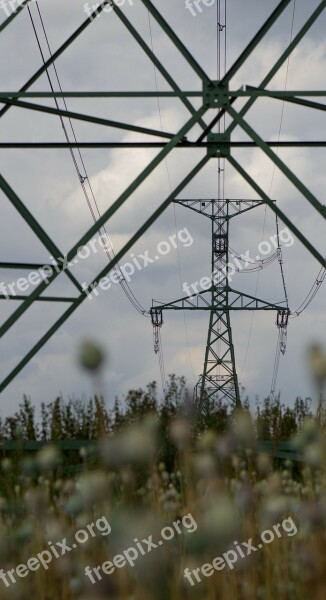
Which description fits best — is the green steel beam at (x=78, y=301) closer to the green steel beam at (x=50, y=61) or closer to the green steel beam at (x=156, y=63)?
the green steel beam at (x=156, y=63)

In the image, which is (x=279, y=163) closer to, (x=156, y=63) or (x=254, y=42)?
(x=254, y=42)

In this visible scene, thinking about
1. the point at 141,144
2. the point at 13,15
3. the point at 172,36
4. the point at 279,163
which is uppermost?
the point at 13,15

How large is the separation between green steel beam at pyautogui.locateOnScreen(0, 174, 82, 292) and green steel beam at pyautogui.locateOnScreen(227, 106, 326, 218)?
184cm

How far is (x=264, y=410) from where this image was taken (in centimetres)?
894

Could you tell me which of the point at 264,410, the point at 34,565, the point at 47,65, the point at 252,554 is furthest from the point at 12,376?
the point at 252,554

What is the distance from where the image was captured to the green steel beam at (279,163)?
7.82 m

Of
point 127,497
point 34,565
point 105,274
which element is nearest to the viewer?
point 34,565

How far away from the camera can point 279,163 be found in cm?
784

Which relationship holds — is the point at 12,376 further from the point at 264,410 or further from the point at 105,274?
the point at 264,410

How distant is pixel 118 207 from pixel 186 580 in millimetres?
4810
